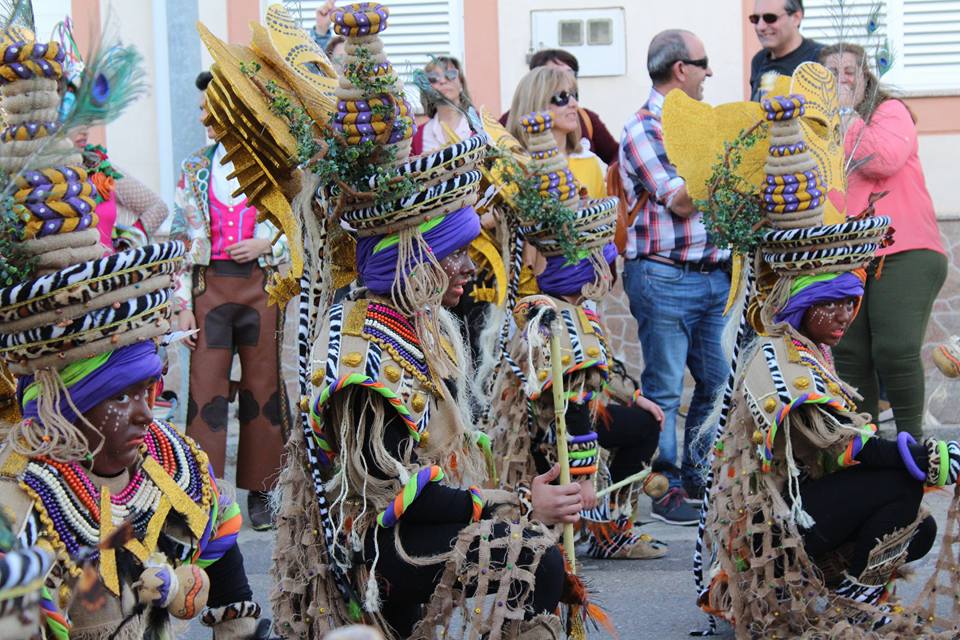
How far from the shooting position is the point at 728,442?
15.1 ft

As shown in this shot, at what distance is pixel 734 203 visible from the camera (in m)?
4.53

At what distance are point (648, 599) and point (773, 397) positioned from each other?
1.36 meters

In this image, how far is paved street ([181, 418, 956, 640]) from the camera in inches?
196

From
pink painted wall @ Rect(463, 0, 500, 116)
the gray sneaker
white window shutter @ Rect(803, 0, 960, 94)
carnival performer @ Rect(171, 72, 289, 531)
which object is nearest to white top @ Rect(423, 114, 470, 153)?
carnival performer @ Rect(171, 72, 289, 531)

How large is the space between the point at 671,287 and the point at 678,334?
24cm

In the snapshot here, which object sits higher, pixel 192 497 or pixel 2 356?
pixel 2 356

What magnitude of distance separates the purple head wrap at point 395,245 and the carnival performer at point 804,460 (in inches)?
42.7

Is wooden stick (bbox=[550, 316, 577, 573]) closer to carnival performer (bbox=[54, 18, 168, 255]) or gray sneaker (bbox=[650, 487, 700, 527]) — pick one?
carnival performer (bbox=[54, 18, 168, 255])

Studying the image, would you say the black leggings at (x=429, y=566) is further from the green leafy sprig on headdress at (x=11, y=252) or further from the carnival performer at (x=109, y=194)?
the green leafy sprig on headdress at (x=11, y=252)

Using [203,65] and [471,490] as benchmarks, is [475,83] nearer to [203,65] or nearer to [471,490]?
[203,65]

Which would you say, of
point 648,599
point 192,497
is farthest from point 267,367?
point 192,497

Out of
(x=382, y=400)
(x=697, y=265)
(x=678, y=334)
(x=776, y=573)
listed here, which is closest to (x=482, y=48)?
(x=697, y=265)

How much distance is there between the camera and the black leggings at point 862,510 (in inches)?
169

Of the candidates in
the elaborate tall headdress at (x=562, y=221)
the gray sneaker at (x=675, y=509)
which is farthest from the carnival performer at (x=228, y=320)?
the gray sneaker at (x=675, y=509)
